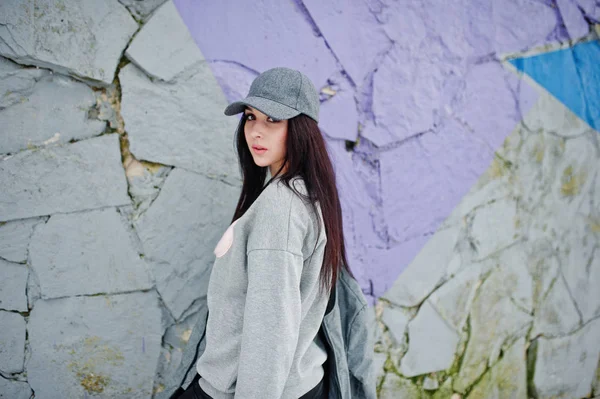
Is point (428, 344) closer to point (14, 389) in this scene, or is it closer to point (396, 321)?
point (396, 321)

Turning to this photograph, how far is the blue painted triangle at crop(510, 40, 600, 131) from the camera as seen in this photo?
2102 millimetres

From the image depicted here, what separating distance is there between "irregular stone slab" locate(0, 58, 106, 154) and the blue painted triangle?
1.81 meters

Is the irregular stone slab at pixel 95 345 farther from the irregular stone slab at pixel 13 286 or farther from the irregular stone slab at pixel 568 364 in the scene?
the irregular stone slab at pixel 568 364

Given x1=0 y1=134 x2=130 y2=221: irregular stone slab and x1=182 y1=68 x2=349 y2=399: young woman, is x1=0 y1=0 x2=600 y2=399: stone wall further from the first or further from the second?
x1=182 y1=68 x2=349 y2=399: young woman

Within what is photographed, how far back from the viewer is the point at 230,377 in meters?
1.07

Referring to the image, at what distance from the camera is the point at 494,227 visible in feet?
6.96

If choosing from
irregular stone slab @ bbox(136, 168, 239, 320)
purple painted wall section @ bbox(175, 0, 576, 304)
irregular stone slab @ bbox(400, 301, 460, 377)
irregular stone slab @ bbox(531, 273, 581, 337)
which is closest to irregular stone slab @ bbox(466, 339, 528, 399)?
irregular stone slab @ bbox(531, 273, 581, 337)

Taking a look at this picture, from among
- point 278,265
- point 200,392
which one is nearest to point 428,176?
point 278,265

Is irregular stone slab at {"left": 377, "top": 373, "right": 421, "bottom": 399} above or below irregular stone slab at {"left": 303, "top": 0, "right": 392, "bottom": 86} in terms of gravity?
below

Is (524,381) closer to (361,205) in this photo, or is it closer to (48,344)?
(361,205)

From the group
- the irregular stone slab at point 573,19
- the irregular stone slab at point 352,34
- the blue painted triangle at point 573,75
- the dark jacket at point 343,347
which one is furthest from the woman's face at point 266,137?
the irregular stone slab at point 573,19

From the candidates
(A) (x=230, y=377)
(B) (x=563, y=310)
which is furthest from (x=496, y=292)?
(A) (x=230, y=377)

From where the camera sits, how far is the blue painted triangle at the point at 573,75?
210cm

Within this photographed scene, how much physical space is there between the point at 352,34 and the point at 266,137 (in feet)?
2.64
